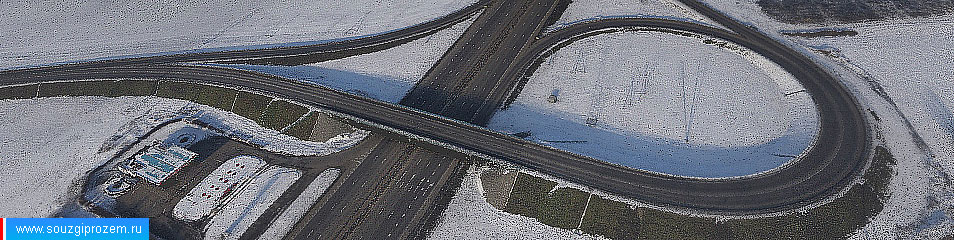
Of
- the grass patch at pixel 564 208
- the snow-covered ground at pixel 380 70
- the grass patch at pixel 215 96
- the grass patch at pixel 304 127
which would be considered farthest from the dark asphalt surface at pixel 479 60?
the grass patch at pixel 215 96

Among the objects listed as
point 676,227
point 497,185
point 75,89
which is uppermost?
point 75,89

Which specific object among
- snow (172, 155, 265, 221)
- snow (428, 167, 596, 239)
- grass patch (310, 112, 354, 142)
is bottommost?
snow (428, 167, 596, 239)

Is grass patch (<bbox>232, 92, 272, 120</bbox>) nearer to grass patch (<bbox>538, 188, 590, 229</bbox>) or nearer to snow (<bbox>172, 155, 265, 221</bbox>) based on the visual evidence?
snow (<bbox>172, 155, 265, 221</bbox>)

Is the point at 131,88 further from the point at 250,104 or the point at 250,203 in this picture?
the point at 250,203

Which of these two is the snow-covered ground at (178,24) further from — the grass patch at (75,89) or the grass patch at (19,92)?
the grass patch at (75,89)

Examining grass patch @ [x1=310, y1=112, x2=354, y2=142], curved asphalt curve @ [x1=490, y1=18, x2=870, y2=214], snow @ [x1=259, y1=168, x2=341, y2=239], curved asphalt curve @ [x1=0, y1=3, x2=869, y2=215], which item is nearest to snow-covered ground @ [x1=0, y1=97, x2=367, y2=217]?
grass patch @ [x1=310, y1=112, x2=354, y2=142]

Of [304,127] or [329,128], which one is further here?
[304,127]

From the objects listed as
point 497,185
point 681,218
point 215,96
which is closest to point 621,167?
point 681,218
